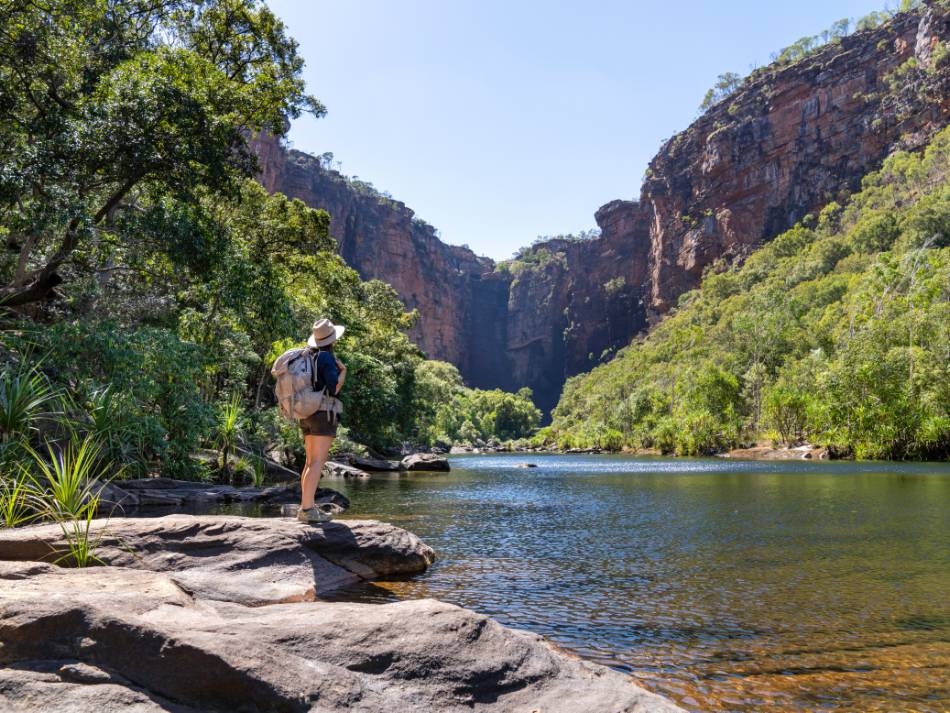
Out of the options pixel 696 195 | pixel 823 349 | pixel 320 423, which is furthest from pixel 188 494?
pixel 696 195

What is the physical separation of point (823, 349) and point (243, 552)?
56689 millimetres

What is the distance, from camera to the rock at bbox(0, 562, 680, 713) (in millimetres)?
2998

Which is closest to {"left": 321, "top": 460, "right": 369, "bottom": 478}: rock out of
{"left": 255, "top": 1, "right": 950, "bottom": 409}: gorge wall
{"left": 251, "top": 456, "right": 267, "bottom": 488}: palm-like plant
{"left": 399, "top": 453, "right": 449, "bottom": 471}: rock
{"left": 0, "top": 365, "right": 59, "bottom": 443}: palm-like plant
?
{"left": 399, "top": 453, "right": 449, "bottom": 471}: rock

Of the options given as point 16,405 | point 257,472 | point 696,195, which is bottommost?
point 257,472

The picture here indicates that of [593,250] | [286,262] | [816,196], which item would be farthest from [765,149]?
[286,262]

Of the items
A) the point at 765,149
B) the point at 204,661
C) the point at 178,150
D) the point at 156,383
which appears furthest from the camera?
the point at 765,149

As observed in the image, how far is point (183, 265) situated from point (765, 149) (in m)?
123

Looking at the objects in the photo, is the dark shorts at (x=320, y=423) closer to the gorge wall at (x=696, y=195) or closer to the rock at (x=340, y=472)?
the rock at (x=340, y=472)

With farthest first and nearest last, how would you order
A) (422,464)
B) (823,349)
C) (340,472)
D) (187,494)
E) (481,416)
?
(481,416)
(823,349)
(422,464)
(340,472)
(187,494)

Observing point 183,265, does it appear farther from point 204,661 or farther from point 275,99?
point 204,661

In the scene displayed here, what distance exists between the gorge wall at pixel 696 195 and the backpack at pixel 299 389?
4305 inches

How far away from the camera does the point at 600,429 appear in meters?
81.1

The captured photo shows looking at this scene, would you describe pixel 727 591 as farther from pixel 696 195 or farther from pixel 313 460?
pixel 696 195

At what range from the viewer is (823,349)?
173 ft
